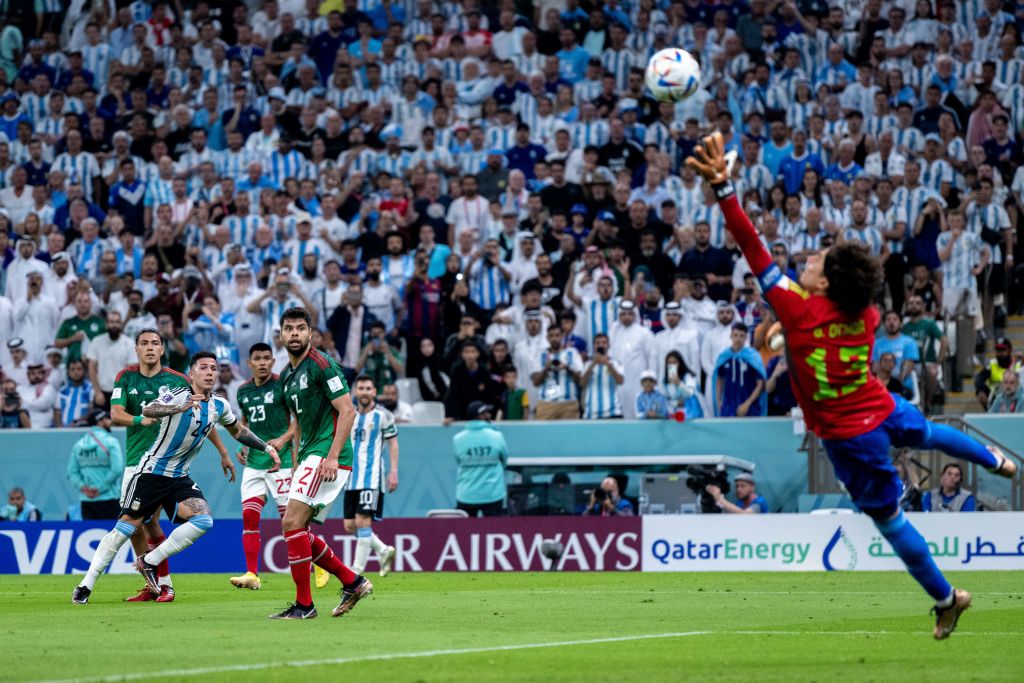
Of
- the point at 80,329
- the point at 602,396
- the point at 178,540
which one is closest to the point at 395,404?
the point at 602,396

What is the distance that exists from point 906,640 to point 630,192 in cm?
1589

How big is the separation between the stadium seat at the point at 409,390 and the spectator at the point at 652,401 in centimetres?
350

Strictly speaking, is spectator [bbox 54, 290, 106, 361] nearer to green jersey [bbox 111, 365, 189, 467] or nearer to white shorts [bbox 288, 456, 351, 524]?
green jersey [bbox 111, 365, 189, 467]

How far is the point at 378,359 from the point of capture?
23.8 m

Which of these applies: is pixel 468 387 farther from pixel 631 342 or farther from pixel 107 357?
pixel 107 357

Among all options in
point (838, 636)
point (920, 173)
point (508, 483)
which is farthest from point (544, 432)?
point (838, 636)

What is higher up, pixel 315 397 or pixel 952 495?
pixel 315 397

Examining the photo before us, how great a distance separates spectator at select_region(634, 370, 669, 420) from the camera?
23469mm

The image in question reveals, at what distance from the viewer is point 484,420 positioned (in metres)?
22.5

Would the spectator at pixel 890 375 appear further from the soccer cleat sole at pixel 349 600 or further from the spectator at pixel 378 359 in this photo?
the soccer cleat sole at pixel 349 600

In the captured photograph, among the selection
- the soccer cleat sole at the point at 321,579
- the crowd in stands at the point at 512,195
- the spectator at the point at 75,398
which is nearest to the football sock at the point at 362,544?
the soccer cleat sole at the point at 321,579

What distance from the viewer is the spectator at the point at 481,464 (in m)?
22.2

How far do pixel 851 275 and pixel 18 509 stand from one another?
17.6 metres

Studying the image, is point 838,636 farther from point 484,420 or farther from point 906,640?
point 484,420
